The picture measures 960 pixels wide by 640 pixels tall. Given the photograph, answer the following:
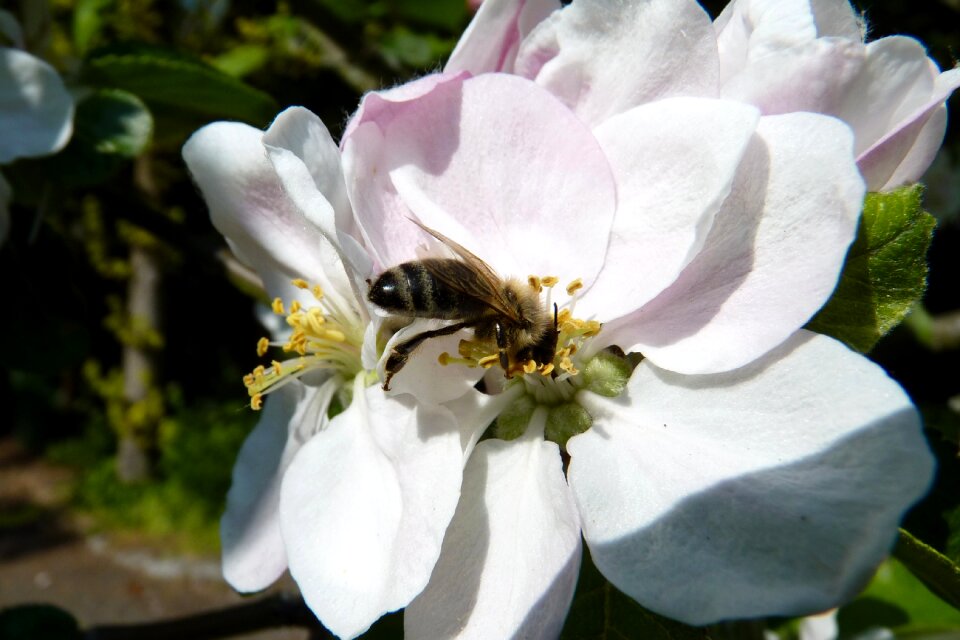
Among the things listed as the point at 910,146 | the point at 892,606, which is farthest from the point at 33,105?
the point at 892,606

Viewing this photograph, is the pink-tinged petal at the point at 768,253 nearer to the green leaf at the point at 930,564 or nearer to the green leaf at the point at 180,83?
the green leaf at the point at 930,564

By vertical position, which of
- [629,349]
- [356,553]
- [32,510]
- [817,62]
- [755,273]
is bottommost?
[32,510]

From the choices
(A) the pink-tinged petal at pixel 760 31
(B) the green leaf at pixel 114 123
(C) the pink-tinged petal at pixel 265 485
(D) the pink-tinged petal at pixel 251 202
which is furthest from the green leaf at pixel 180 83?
(A) the pink-tinged petal at pixel 760 31

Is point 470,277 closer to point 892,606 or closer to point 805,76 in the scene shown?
point 805,76

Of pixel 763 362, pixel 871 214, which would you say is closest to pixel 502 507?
pixel 763 362

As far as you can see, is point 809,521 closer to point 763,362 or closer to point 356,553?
point 763,362

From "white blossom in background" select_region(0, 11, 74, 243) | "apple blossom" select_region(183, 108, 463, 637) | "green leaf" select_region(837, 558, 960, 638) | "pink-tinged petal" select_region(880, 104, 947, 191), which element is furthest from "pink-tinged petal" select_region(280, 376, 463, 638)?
"green leaf" select_region(837, 558, 960, 638)
